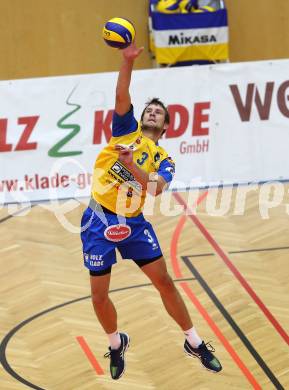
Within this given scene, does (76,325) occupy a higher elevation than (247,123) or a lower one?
lower

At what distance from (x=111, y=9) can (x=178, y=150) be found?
18.5ft

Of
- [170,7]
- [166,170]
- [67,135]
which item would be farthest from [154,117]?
[170,7]

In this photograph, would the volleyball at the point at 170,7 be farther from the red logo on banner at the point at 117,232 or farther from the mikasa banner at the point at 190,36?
the red logo on banner at the point at 117,232

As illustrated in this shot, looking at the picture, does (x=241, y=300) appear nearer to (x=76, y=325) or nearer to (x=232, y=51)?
(x=76, y=325)

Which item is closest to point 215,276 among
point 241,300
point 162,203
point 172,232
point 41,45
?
point 241,300

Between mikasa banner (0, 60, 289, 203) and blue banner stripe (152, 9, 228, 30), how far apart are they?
329 centimetres

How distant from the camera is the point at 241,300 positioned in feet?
39.8

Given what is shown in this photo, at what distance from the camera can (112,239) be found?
9.14 metres

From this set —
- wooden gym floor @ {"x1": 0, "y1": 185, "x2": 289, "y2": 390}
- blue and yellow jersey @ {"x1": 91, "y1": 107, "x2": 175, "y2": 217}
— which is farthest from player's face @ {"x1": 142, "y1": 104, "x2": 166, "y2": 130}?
wooden gym floor @ {"x1": 0, "y1": 185, "x2": 289, "y2": 390}

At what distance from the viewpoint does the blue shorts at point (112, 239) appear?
9109 mm

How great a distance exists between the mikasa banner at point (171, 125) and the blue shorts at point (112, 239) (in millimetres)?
6599

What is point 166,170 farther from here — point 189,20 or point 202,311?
point 189,20

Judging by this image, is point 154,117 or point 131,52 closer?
point 131,52

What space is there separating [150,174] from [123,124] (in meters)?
0.59
